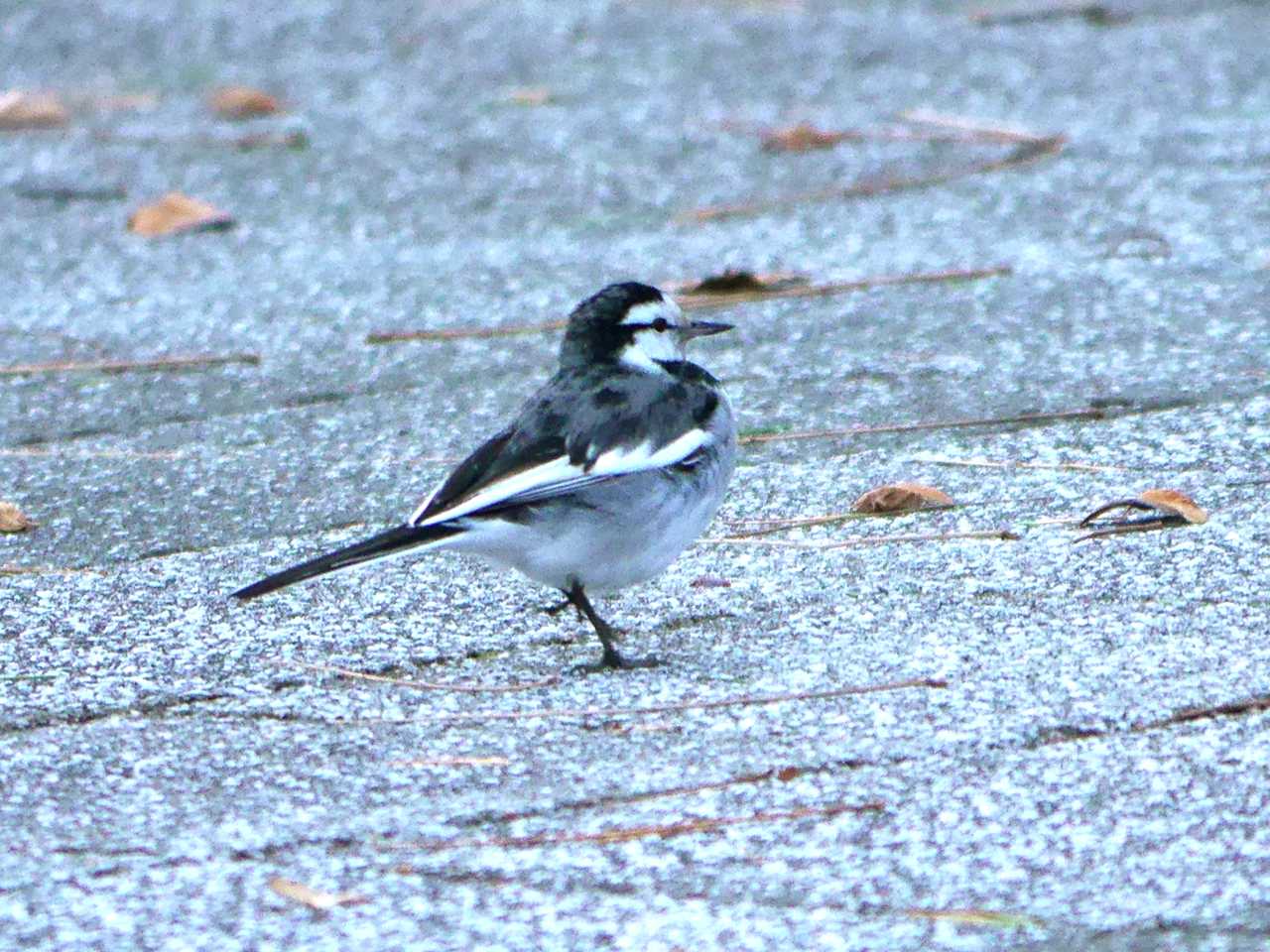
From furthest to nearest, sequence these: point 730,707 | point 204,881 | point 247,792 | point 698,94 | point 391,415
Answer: point 698,94, point 391,415, point 730,707, point 247,792, point 204,881

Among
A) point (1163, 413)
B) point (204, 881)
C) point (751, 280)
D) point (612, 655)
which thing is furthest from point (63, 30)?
point (204, 881)

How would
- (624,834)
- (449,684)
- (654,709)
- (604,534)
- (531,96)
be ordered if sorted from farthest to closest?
(531,96) → (604,534) → (449,684) → (654,709) → (624,834)

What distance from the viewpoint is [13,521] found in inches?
183

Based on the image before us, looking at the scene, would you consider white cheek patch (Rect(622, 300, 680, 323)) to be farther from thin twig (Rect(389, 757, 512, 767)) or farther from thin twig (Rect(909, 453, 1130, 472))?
thin twig (Rect(389, 757, 512, 767))

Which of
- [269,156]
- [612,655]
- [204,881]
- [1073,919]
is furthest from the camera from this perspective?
[269,156]

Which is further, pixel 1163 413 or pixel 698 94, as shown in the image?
pixel 698 94

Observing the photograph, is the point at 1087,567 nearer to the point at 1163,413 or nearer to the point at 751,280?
the point at 1163,413

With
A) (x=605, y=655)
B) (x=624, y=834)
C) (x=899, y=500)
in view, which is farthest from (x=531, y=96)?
(x=624, y=834)

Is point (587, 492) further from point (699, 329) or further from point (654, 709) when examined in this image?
point (699, 329)

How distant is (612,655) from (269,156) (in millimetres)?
4792

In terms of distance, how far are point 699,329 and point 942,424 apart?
0.74 metres

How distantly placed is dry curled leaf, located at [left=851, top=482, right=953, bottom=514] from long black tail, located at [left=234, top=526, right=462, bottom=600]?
1233 mm

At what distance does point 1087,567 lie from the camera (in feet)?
13.4

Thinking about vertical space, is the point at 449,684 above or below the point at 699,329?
below
